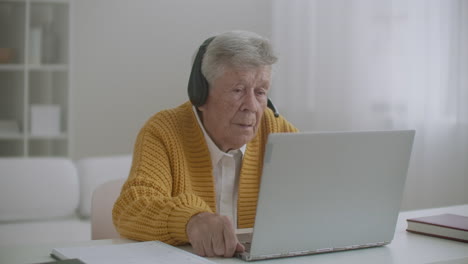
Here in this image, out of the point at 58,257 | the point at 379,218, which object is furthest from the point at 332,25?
the point at 58,257

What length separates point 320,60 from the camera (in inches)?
159

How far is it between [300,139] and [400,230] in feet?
1.79

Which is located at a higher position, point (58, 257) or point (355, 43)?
point (355, 43)

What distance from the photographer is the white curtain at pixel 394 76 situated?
322cm

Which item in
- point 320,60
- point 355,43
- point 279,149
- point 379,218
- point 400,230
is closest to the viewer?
point 279,149

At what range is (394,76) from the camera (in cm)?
349

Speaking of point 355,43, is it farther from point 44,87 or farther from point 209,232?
point 209,232

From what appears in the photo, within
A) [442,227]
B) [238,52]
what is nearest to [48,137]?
[238,52]

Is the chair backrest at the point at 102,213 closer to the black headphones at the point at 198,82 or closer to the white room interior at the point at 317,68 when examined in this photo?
the black headphones at the point at 198,82

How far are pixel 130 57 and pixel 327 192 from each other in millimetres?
3483

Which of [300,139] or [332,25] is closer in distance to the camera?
[300,139]

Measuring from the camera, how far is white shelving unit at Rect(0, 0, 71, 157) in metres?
3.94

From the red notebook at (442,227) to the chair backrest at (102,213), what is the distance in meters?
0.87

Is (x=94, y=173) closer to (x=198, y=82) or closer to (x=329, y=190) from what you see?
(x=198, y=82)
